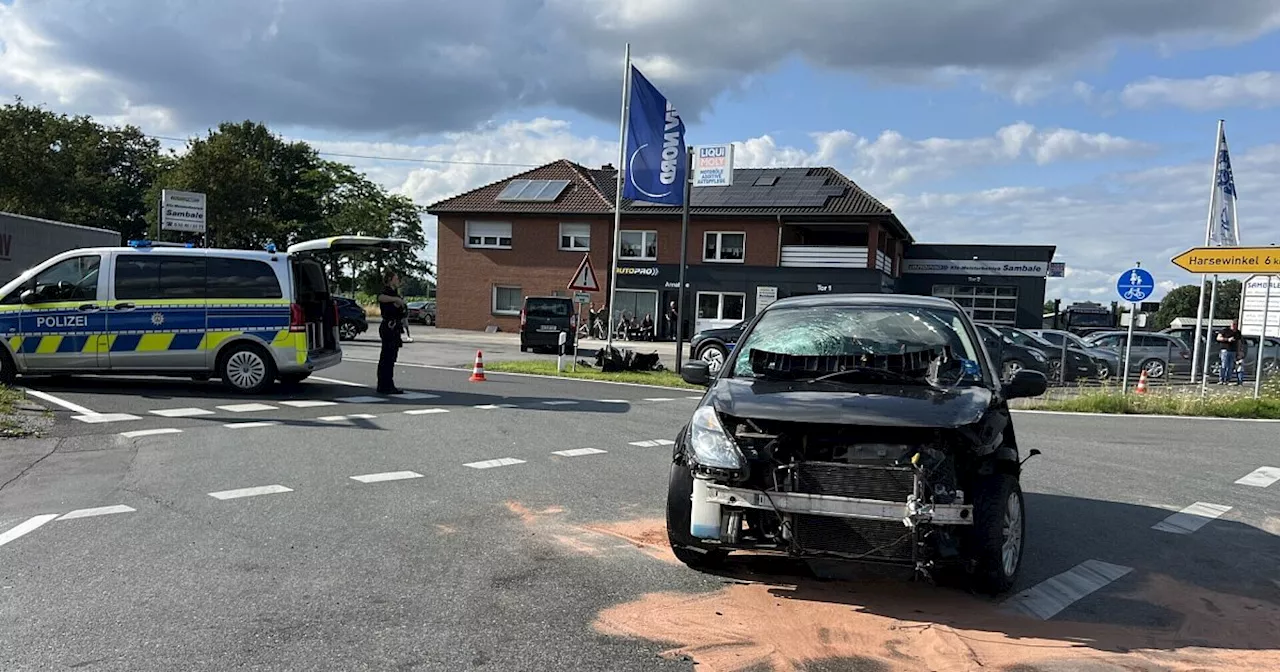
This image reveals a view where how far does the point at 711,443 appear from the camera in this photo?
4.34m

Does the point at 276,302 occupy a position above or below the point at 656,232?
below

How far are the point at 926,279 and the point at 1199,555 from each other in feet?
143

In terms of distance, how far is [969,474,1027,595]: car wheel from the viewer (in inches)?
163

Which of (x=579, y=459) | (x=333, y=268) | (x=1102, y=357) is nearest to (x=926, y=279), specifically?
(x=1102, y=357)

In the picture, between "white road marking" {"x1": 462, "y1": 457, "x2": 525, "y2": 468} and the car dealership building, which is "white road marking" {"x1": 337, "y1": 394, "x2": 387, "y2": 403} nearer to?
"white road marking" {"x1": 462, "y1": 457, "x2": 525, "y2": 468}

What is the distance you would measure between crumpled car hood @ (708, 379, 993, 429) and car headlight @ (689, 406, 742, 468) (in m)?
0.08

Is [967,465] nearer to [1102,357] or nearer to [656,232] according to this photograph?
[1102,357]

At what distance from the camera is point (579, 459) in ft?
27.1

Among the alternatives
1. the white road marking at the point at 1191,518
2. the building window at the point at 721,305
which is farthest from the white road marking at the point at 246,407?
the building window at the point at 721,305

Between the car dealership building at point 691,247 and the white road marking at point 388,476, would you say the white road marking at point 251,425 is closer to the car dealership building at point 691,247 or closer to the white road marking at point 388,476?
the white road marking at point 388,476

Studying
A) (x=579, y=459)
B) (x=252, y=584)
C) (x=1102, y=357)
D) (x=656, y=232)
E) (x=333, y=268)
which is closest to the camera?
(x=252, y=584)

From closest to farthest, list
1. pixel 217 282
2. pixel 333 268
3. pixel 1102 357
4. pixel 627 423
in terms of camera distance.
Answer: pixel 627 423 → pixel 217 282 → pixel 1102 357 → pixel 333 268

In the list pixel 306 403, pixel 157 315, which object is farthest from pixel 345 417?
pixel 157 315

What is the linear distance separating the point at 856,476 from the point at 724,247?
3513 centimetres
